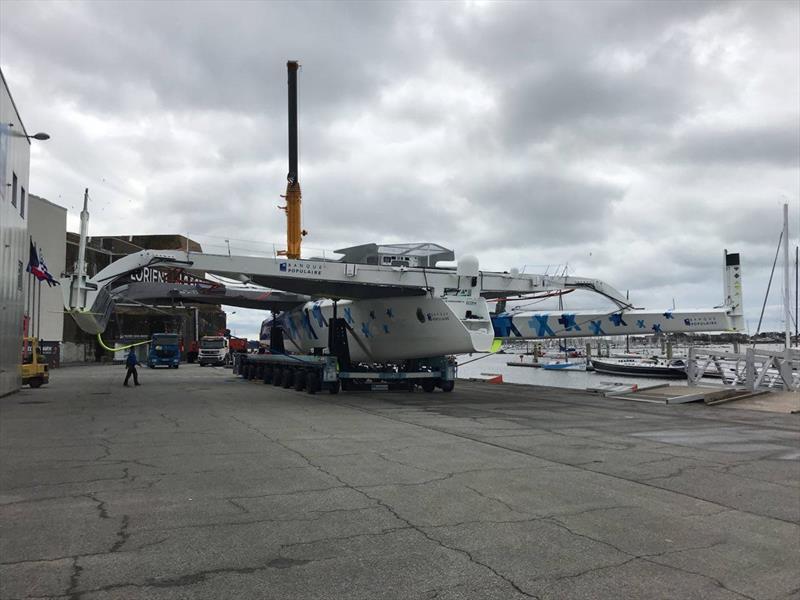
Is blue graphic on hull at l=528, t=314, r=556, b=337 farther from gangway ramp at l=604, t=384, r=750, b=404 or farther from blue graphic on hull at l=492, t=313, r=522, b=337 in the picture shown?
gangway ramp at l=604, t=384, r=750, b=404

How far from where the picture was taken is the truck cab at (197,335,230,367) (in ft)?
175

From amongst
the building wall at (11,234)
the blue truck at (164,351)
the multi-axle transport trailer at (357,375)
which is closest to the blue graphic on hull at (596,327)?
the multi-axle transport trailer at (357,375)

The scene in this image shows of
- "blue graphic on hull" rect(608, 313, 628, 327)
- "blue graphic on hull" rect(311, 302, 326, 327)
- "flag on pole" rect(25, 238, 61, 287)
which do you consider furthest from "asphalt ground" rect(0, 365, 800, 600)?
"blue graphic on hull" rect(311, 302, 326, 327)

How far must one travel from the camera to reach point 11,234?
1822cm

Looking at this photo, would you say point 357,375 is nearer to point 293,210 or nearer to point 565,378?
point 293,210

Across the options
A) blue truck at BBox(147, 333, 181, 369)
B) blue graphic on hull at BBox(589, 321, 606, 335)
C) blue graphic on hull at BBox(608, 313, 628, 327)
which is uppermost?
blue graphic on hull at BBox(608, 313, 628, 327)

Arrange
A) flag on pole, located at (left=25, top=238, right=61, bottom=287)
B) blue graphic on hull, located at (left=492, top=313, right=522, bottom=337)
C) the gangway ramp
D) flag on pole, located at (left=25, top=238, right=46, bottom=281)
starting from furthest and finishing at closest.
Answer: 1. blue graphic on hull, located at (left=492, top=313, right=522, bottom=337)
2. flag on pole, located at (left=25, top=238, right=46, bottom=281)
3. flag on pole, located at (left=25, top=238, right=61, bottom=287)
4. the gangway ramp

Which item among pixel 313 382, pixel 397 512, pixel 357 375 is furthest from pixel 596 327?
pixel 397 512

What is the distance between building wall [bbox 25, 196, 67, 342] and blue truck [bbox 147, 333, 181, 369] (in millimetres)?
6902

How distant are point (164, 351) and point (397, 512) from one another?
151ft

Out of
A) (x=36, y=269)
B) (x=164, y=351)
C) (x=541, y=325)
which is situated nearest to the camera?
(x=541, y=325)

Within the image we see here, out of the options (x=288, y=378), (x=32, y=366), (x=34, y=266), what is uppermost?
→ (x=34, y=266)

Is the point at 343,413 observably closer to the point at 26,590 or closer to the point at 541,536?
the point at 541,536

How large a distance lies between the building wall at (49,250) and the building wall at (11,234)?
2389cm
